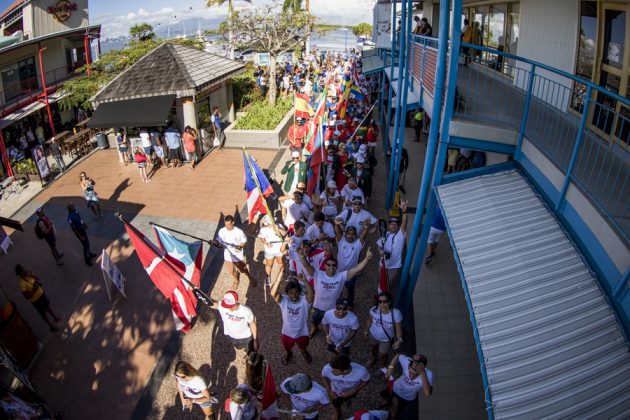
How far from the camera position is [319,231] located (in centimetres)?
771

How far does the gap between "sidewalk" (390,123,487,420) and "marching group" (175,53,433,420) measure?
0.45m

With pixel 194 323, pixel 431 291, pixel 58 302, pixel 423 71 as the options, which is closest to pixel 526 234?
pixel 431 291

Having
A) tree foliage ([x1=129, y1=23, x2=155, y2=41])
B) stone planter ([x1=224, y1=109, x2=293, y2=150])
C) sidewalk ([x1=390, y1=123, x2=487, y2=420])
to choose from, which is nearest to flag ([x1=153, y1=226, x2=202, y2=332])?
sidewalk ([x1=390, y1=123, x2=487, y2=420])

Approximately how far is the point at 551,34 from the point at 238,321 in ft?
24.3

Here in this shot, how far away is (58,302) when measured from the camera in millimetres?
8500

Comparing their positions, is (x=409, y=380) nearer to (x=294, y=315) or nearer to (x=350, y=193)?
(x=294, y=315)

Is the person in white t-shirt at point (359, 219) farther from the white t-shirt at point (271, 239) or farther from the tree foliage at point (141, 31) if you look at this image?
the tree foliage at point (141, 31)

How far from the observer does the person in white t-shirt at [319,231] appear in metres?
7.56

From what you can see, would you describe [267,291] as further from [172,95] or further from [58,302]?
[172,95]

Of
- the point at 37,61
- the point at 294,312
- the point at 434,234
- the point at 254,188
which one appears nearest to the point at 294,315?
the point at 294,312

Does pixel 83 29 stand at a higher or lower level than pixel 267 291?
higher

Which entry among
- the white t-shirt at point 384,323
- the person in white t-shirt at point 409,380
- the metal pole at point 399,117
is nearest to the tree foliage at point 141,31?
the metal pole at point 399,117

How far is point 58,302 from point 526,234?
865cm

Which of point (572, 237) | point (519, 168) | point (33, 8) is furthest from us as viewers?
point (33, 8)
